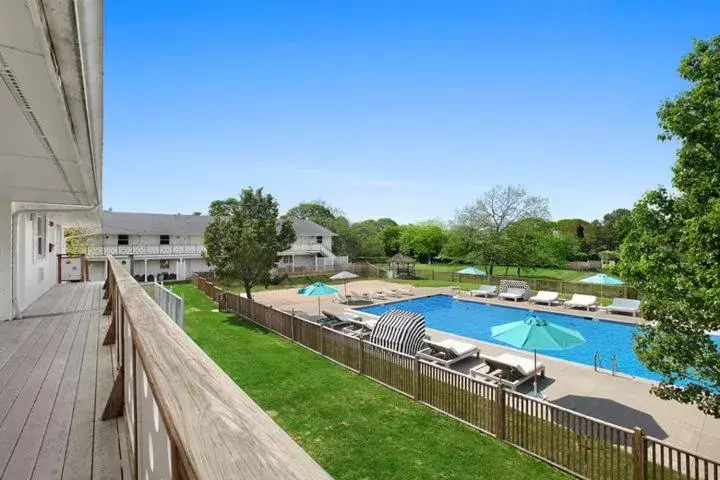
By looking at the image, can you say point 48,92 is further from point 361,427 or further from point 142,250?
point 142,250

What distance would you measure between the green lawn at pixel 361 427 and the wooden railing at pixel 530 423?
0.23 meters

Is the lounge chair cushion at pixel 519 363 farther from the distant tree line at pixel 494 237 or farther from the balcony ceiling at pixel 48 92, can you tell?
the balcony ceiling at pixel 48 92

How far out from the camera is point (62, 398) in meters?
3.83

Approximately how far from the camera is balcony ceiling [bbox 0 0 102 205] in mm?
1659

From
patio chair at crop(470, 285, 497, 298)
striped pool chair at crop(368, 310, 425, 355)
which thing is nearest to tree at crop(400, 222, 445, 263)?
patio chair at crop(470, 285, 497, 298)

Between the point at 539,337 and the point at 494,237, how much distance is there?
2406 cm

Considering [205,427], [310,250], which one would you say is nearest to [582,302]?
[205,427]

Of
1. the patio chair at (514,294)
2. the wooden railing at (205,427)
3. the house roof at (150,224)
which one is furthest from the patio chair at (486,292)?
the house roof at (150,224)

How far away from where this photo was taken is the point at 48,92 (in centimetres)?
239

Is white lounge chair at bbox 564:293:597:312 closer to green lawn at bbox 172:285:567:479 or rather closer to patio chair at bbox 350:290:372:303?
patio chair at bbox 350:290:372:303

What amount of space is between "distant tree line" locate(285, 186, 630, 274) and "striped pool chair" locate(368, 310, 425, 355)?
5661mm

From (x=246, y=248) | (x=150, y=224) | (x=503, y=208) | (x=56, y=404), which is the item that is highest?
(x=503, y=208)

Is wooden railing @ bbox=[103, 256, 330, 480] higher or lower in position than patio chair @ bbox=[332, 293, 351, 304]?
higher

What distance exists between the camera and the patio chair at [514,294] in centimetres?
2180
